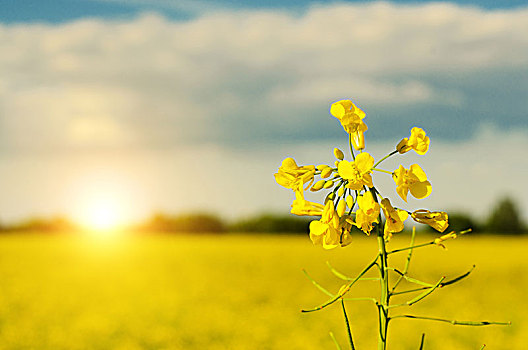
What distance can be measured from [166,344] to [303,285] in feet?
15.1

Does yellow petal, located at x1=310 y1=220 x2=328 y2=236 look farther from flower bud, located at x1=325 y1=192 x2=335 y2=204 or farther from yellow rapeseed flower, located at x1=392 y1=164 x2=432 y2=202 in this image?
yellow rapeseed flower, located at x1=392 y1=164 x2=432 y2=202

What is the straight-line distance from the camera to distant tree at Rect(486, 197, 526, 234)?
72.9 ft

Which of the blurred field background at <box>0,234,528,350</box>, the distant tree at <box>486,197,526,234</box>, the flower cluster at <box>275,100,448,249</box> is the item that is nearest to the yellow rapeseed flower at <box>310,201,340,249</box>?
the flower cluster at <box>275,100,448,249</box>

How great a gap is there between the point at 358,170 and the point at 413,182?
167mm

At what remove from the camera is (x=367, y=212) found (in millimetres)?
1512

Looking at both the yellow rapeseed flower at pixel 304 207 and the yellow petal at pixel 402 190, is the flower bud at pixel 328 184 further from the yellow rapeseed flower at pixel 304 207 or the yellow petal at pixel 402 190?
the yellow petal at pixel 402 190

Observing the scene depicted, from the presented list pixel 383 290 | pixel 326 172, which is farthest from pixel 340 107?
pixel 383 290

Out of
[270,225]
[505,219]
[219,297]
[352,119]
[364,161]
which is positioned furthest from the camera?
[505,219]

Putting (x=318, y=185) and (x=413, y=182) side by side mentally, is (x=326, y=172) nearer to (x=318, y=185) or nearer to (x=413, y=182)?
(x=318, y=185)

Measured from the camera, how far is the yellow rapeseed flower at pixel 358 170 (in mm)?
1478

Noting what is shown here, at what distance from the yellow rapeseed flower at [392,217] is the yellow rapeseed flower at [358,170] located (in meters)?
0.09

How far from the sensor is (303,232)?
20641 millimetres

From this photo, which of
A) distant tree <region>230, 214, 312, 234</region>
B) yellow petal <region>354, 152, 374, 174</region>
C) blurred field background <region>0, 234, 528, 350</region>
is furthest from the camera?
distant tree <region>230, 214, 312, 234</region>

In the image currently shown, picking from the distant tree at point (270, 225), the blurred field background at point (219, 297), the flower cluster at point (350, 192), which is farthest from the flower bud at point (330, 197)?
the distant tree at point (270, 225)
